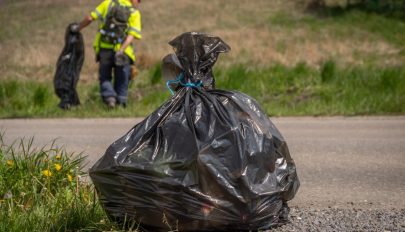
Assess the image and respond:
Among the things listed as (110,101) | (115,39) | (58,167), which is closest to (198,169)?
(58,167)

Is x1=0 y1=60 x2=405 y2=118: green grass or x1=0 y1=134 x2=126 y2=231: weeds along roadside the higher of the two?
x1=0 y1=134 x2=126 y2=231: weeds along roadside

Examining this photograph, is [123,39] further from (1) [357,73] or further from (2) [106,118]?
(1) [357,73]

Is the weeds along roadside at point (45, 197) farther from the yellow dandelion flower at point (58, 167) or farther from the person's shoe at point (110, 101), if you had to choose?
the person's shoe at point (110, 101)

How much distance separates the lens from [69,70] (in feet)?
37.3

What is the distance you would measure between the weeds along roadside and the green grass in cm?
499

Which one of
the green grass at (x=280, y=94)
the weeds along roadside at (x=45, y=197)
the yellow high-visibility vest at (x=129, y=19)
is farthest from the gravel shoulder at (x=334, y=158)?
the weeds along roadside at (x=45, y=197)

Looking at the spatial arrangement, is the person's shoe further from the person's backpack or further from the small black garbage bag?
the person's backpack

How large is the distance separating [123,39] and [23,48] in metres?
8.94

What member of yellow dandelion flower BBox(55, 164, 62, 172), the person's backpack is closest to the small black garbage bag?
the person's backpack

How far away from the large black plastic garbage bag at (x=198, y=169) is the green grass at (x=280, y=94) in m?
5.69

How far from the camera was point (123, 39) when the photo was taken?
10945 millimetres

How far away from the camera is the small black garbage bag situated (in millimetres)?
11336

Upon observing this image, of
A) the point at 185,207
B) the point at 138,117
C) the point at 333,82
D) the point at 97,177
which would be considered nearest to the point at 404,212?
the point at 185,207

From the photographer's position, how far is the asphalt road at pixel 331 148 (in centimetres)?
585
